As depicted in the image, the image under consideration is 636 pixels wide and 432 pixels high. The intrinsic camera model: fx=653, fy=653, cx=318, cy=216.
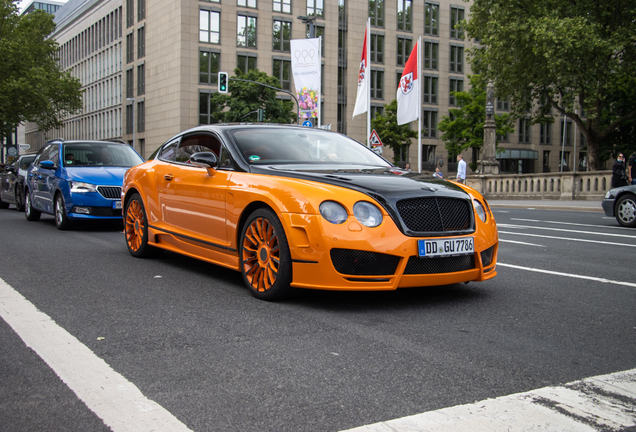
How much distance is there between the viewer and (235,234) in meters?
5.64

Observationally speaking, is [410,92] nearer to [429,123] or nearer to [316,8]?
[316,8]

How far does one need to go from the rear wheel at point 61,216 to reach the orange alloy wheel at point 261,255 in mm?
7131

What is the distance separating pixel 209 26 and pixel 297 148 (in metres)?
53.9

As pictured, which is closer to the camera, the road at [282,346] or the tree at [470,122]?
the road at [282,346]

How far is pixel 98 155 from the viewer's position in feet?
41.5

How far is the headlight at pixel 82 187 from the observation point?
11391 mm

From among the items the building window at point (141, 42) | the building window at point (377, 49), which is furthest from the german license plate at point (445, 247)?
the building window at point (141, 42)

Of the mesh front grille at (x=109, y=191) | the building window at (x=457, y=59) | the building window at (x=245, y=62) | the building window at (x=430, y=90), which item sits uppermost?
the building window at (x=457, y=59)

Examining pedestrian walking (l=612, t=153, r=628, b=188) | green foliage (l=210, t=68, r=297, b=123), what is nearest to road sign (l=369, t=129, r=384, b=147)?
pedestrian walking (l=612, t=153, r=628, b=188)

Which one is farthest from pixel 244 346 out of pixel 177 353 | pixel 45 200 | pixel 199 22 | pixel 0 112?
pixel 199 22

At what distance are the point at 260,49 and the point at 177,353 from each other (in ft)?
189

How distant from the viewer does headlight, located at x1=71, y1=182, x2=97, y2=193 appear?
11.4m

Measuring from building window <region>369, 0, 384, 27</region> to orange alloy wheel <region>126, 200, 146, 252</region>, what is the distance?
59.2 m

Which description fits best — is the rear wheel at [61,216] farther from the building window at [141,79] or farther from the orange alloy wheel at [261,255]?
the building window at [141,79]
